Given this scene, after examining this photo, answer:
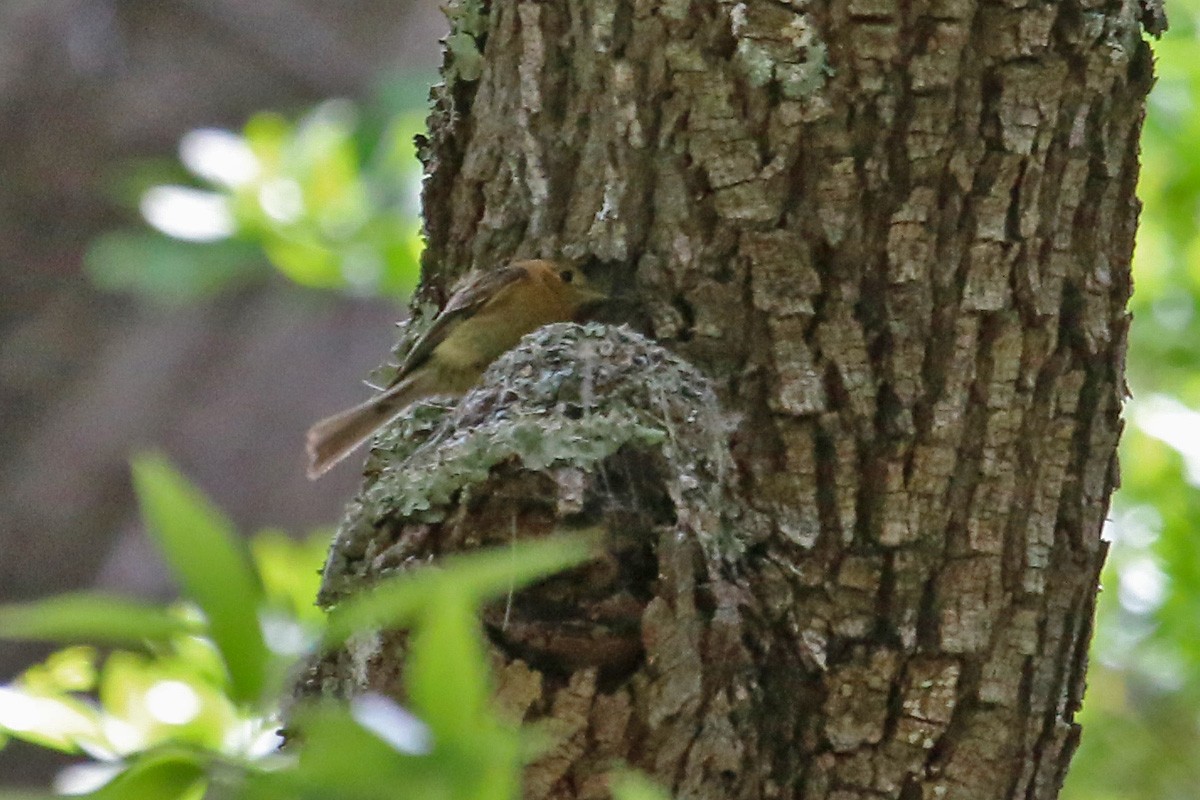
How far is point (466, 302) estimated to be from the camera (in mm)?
3082

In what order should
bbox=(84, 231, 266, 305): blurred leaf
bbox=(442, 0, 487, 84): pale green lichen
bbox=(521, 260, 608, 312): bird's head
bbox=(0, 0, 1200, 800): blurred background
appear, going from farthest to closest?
bbox=(0, 0, 1200, 800): blurred background
bbox=(84, 231, 266, 305): blurred leaf
bbox=(442, 0, 487, 84): pale green lichen
bbox=(521, 260, 608, 312): bird's head

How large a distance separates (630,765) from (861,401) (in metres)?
0.73

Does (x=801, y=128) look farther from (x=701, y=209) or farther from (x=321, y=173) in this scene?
(x=321, y=173)

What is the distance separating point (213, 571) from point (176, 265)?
5.34 m

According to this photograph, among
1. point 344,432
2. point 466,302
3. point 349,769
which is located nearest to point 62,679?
point 344,432

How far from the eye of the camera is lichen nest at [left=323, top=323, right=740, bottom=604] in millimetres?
2354

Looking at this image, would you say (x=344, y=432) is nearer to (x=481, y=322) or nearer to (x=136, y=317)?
(x=481, y=322)

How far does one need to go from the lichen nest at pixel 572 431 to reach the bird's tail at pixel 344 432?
87 centimetres

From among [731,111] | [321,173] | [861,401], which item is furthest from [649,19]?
[321,173]

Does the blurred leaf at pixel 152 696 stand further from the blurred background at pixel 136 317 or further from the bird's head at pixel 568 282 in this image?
the blurred background at pixel 136 317

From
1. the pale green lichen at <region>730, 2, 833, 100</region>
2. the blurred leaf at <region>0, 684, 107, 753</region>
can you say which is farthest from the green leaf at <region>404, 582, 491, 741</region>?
the pale green lichen at <region>730, 2, 833, 100</region>

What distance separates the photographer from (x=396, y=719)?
1070mm

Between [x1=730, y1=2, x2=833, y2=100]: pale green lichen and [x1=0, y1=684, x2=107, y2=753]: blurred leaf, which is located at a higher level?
[x1=730, y1=2, x2=833, y2=100]: pale green lichen

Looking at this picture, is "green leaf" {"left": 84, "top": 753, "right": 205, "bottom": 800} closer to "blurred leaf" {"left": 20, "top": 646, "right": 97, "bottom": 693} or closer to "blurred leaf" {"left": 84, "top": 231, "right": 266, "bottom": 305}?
"blurred leaf" {"left": 20, "top": 646, "right": 97, "bottom": 693}
